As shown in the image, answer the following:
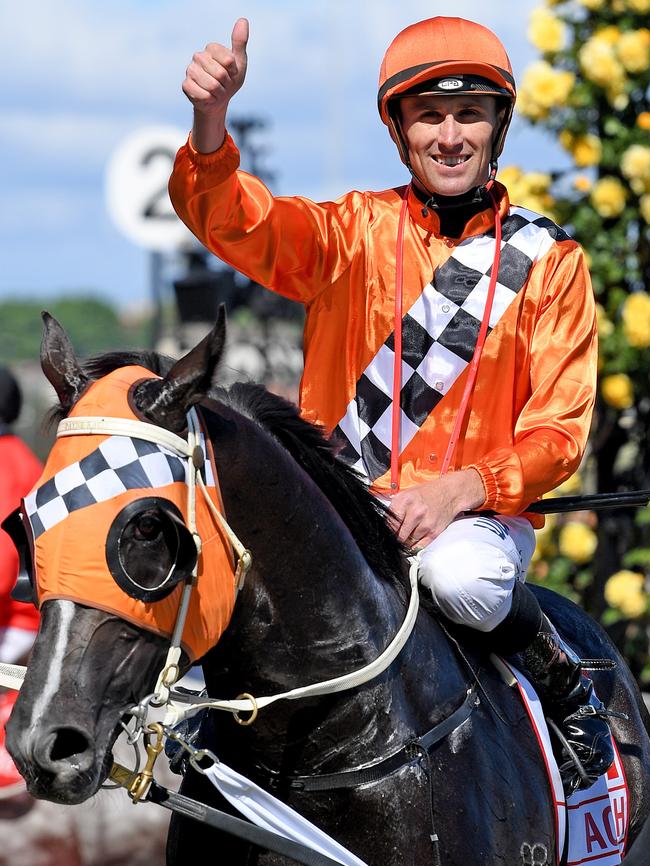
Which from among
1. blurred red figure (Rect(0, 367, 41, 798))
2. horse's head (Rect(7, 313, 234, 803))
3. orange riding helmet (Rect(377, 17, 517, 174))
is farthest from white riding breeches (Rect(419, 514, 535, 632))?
blurred red figure (Rect(0, 367, 41, 798))

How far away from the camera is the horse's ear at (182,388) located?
2473mm

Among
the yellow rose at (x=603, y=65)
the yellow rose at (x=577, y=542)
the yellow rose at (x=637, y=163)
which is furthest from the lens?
the yellow rose at (x=577, y=542)

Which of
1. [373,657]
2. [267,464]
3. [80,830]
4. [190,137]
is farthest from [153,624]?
[80,830]

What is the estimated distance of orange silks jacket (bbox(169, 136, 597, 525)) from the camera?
332cm

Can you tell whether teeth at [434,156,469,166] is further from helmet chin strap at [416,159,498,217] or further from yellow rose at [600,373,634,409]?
yellow rose at [600,373,634,409]

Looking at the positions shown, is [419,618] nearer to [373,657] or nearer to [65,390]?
[373,657]

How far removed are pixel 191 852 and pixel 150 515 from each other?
93 centimetres

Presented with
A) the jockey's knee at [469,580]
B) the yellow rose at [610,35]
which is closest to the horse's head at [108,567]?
the jockey's knee at [469,580]

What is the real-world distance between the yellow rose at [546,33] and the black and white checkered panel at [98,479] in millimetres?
5144

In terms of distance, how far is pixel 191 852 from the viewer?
2918 mm

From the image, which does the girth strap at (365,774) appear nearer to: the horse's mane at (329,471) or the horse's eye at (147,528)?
the horse's mane at (329,471)

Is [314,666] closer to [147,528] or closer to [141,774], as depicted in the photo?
[141,774]

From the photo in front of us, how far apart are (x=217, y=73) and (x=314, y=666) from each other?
4.25ft

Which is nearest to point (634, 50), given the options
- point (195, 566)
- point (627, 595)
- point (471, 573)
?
point (627, 595)
